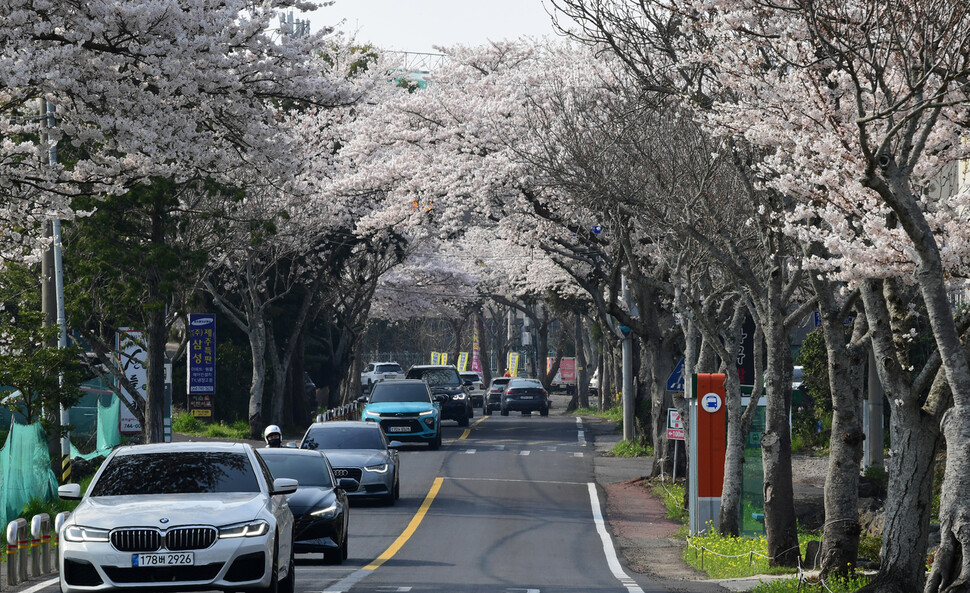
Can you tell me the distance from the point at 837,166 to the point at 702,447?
9498 mm

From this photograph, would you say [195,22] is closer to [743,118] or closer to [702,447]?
[743,118]

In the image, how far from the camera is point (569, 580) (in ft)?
49.0

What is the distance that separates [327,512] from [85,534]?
579 cm

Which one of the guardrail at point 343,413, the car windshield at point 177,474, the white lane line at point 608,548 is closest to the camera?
the car windshield at point 177,474

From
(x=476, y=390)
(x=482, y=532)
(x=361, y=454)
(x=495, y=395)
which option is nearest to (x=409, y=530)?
(x=482, y=532)

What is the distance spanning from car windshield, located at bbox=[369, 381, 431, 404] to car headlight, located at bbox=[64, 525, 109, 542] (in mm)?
24673

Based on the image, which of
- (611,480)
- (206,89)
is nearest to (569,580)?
(206,89)

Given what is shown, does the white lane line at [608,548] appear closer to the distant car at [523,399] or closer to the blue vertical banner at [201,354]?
the blue vertical banner at [201,354]

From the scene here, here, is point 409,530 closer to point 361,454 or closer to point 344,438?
point 361,454

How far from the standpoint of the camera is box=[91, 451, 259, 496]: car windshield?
423 inches

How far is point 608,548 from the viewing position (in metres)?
18.8

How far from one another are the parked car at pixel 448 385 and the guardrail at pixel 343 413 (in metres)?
2.28

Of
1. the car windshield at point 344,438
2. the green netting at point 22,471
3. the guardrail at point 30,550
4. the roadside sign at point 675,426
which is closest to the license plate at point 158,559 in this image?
the guardrail at point 30,550

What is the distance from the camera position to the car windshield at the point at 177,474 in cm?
1073
